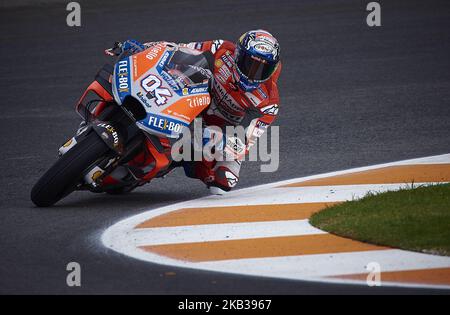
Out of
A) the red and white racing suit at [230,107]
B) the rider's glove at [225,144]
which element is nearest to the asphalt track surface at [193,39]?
the red and white racing suit at [230,107]

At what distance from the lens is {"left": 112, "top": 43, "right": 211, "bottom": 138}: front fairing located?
921cm

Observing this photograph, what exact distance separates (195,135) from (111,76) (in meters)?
0.90

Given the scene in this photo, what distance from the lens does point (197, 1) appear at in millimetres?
25219

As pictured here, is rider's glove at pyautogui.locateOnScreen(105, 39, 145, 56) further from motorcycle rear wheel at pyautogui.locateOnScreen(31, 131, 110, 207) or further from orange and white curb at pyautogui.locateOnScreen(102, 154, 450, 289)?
orange and white curb at pyautogui.locateOnScreen(102, 154, 450, 289)

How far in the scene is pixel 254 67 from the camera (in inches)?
377

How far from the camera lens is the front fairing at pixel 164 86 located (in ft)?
30.2

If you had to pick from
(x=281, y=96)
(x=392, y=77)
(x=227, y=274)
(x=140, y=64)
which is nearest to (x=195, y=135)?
(x=140, y=64)

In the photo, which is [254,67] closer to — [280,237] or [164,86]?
[164,86]

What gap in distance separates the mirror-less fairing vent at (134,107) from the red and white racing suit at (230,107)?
0.89 meters

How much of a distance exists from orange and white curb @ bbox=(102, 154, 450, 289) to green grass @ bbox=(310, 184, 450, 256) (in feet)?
0.42

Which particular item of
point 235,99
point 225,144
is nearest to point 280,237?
point 225,144

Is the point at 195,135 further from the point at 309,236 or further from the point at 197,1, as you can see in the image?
the point at 197,1

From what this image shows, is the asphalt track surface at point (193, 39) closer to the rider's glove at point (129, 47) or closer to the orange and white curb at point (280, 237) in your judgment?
the orange and white curb at point (280, 237)

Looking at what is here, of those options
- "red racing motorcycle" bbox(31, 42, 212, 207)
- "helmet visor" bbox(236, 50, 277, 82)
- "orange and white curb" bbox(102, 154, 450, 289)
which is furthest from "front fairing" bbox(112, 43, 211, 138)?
"orange and white curb" bbox(102, 154, 450, 289)
